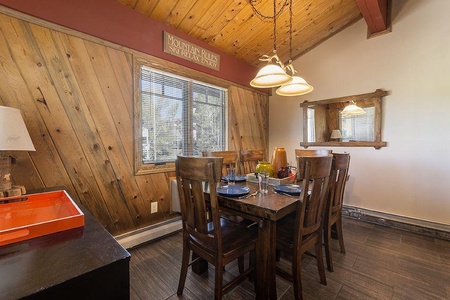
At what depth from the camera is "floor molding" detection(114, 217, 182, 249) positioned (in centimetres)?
226

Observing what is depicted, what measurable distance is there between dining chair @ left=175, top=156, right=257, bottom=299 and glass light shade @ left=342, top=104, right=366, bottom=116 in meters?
2.69

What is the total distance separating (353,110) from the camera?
324 cm

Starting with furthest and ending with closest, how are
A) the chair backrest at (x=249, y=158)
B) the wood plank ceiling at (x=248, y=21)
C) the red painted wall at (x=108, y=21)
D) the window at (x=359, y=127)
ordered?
the window at (x=359, y=127), the chair backrest at (x=249, y=158), the wood plank ceiling at (x=248, y=21), the red painted wall at (x=108, y=21)

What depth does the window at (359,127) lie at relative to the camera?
312 centimetres

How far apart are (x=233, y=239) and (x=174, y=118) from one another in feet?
5.81

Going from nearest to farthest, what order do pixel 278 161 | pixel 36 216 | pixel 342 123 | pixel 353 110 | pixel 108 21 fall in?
pixel 36 216 < pixel 108 21 < pixel 278 161 < pixel 353 110 < pixel 342 123

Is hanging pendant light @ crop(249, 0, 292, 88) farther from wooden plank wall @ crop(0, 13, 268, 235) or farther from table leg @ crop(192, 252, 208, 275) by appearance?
table leg @ crop(192, 252, 208, 275)

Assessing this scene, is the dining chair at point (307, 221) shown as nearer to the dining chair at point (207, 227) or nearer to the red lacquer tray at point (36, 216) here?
the dining chair at point (207, 227)

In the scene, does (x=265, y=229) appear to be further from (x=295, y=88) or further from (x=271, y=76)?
(x=295, y=88)

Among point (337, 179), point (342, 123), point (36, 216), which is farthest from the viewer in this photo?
point (342, 123)

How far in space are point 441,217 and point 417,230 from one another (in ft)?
0.99

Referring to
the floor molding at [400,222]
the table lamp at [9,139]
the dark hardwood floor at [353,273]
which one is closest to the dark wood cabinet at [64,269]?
the table lamp at [9,139]

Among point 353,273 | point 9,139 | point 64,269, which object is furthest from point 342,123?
point 9,139

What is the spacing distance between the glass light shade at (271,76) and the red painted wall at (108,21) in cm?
124
